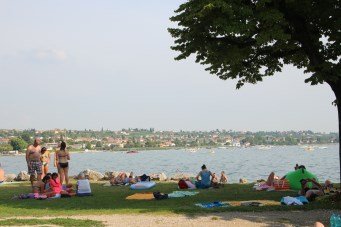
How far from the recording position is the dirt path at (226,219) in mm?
12523

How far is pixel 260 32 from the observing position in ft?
50.4

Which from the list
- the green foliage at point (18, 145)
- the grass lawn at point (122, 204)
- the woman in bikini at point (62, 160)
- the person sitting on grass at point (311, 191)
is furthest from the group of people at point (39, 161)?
A: the green foliage at point (18, 145)

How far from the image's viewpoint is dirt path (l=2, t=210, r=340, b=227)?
493 inches

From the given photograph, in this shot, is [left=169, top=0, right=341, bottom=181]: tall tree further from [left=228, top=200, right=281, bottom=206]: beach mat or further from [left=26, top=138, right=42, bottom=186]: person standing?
[left=26, top=138, right=42, bottom=186]: person standing

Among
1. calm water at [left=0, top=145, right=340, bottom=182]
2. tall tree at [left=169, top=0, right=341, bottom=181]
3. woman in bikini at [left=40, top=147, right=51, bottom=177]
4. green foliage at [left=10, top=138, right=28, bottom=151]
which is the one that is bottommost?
calm water at [left=0, top=145, right=340, bottom=182]

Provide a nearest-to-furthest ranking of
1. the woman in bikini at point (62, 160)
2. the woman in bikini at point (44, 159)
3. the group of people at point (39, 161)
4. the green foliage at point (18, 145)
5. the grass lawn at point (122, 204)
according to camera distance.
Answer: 1. the grass lawn at point (122, 204)
2. the woman in bikini at point (62, 160)
3. the group of people at point (39, 161)
4. the woman in bikini at point (44, 159)
5. the green foliage at point (18, 145)

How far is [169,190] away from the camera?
2156 centimetres

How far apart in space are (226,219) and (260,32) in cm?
589

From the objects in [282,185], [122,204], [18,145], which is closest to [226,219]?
[122,204]

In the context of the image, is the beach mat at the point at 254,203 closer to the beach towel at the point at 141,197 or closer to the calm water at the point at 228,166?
the beach towel at the point at 141,197

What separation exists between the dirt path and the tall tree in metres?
4.52

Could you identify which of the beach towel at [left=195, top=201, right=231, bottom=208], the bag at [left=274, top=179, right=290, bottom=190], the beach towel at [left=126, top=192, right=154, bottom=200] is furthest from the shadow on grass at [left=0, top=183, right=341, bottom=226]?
the bag at [left=274, top=179, right=290, bottom=190]

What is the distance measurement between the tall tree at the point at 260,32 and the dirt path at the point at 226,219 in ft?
14.8

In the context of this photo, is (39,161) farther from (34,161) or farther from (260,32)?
(260,32)
